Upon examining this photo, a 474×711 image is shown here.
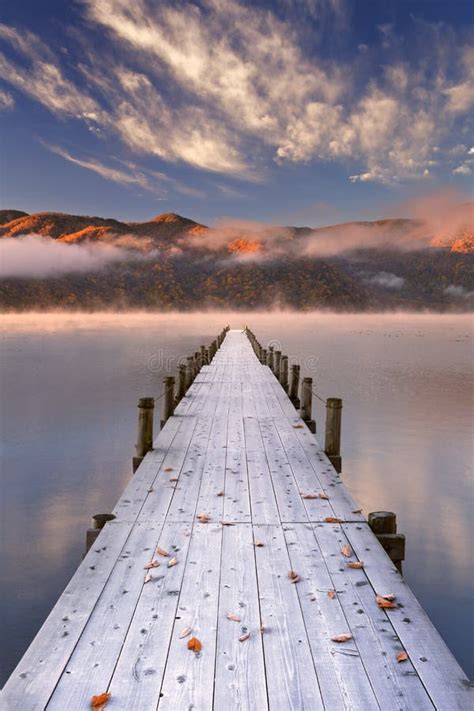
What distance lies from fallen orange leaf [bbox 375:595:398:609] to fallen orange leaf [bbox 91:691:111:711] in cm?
226

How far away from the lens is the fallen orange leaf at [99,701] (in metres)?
2.99

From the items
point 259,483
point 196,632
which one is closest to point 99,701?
point 196,632

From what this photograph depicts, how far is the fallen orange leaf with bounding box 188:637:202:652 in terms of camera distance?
3500mm

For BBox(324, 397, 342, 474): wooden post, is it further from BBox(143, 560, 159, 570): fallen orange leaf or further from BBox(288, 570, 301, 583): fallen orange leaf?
BBox(143, 560, 159, 570): fallen orange leaf

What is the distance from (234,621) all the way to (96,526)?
248 cm

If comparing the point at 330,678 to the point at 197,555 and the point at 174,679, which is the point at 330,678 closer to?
the point at 174,679

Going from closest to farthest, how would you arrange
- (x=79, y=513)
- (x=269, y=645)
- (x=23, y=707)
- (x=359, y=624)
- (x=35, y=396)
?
(x=23, y=707) → (x=269, y=645) → (x=359, y=624) → (x=79, y=513) → (x=35, y=396)

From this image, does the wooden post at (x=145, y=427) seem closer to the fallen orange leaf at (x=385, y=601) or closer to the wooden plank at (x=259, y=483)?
the wooden plank at (x=259, y=483)

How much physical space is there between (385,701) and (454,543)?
27.5 ft

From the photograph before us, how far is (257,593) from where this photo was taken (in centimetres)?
425

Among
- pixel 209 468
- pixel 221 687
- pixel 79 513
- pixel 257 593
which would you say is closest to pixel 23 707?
pixel 221 687

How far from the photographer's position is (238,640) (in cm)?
360

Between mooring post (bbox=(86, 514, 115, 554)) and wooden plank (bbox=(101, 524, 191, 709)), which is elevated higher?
wooden plank (bbox=(101, 524, 191, 709))

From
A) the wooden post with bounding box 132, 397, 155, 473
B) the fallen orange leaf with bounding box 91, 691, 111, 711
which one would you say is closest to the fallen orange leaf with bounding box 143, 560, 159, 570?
the fallen orange leaf with bounding box 91, 691, 111, 711
